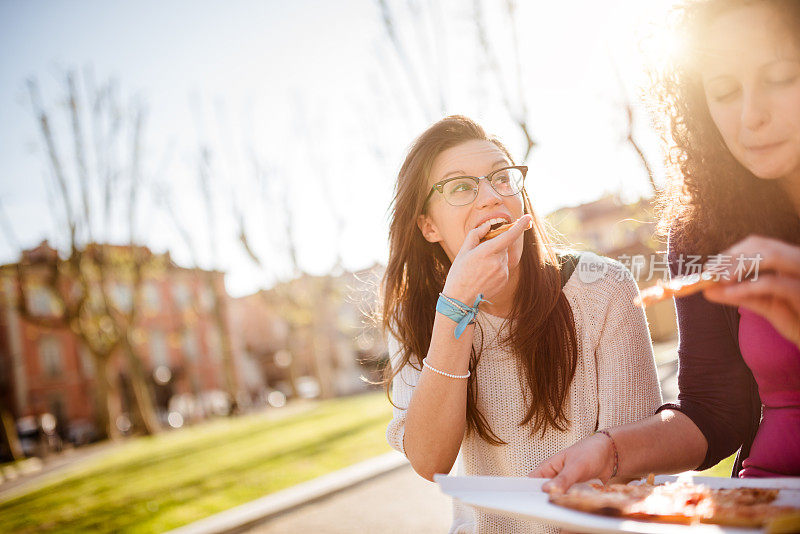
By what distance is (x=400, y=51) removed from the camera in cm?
1053

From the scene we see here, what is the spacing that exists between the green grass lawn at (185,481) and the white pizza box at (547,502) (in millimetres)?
6404

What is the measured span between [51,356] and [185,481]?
41356mm

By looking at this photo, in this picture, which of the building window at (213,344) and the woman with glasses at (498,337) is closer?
the woman with glasses at (498,337)

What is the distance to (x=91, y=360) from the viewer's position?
45.2 meters

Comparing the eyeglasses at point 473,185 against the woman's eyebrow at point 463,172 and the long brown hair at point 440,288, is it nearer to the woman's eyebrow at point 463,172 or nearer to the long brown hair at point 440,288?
the woman's eyebrow at point 463,172

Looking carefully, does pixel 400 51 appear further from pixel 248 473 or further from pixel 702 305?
pixel 702 305

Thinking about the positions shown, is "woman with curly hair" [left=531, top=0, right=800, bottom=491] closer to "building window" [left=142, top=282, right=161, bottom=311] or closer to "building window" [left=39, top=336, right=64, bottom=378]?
"building window" [left=39, top=336, right=64, bottom=378]

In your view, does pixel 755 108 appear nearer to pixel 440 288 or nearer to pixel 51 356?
pixel 440 288

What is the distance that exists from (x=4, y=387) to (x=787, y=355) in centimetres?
5028

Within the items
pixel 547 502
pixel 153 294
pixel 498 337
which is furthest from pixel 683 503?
pixel 153 294

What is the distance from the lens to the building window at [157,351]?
50.4 metres

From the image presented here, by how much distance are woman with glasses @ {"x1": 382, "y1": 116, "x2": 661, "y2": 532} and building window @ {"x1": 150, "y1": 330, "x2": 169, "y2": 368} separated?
52.6 m

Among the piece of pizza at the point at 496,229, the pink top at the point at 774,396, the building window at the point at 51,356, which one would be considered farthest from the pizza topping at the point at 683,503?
the building window at the point at 51,356

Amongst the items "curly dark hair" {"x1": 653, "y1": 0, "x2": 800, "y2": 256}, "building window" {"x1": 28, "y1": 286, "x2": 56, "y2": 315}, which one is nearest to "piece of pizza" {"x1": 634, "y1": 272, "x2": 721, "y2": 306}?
"curly dark hair" {"x1": 653, "y1": 0, "x2": 800, "y2": 256}
